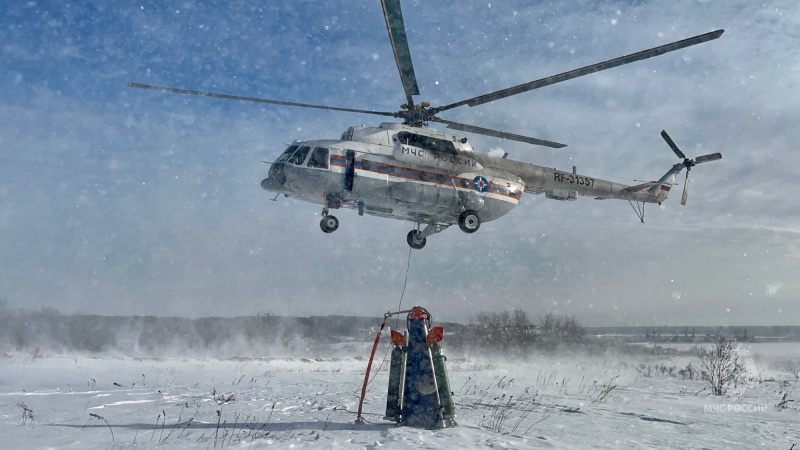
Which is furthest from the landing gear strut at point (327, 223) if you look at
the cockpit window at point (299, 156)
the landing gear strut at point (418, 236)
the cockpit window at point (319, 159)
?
the landing gear strut at point (418, 236)

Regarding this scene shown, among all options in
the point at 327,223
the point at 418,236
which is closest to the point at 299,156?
the point at 327,223

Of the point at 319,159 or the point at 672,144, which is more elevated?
the point at 672,144

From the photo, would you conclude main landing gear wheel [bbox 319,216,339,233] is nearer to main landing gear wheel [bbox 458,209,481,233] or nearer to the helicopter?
the helicopter

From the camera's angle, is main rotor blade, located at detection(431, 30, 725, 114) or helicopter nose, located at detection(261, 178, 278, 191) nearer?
main rotor blade, located at detection(431, 30, 725, 114)

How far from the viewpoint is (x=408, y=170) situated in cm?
1277

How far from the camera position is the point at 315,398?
9578mm

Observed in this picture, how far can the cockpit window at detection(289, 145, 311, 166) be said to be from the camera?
12.1m

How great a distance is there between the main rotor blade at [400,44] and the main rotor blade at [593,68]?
137cm

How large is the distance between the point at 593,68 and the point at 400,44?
13.3 ft

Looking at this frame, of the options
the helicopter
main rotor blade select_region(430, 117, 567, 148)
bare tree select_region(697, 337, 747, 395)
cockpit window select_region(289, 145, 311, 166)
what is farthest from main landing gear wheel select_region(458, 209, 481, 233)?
bare tree select_region(697, 337, 747, 395)

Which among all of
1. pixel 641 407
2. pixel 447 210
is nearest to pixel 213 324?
pixel 447 210

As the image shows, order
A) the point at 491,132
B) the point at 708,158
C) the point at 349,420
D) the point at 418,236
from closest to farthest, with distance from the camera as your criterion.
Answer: the point at 349,420 < the point at 491,132 < the point at 418,236 < the point at 708,158

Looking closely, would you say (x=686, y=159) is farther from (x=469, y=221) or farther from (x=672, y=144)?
(x=469, y=221)

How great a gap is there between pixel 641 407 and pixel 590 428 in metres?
3.35
